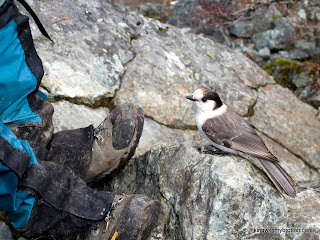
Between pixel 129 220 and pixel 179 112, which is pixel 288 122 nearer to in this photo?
pixel 179 112

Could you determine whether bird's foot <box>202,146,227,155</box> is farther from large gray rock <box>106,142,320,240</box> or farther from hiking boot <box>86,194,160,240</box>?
hiking boot <box>86,194,160,240</box>

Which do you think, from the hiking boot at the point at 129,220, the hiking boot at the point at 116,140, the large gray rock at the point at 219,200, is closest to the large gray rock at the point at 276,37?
the large gray rock at the point at 219,200

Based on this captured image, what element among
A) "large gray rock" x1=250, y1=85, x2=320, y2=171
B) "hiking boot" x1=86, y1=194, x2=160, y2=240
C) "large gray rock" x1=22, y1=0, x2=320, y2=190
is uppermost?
"hiking boot" x1=86, y1=194, x2=160, y2=240

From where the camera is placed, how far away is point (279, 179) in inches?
124

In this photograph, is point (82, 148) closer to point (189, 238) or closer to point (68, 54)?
point (189, 238)

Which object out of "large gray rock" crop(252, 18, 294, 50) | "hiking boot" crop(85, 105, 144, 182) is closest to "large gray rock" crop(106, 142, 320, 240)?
"hiking boot" crop(85, 105, 144, 182)

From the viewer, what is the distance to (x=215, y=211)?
9.48 feet

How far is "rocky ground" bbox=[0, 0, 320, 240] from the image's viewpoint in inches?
115

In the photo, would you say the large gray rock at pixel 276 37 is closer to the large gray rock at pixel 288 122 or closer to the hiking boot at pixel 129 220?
the large gray rock at pixel 288 122

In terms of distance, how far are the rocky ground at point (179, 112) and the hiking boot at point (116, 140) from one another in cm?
26

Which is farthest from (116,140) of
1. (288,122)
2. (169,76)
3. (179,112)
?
(288,122)

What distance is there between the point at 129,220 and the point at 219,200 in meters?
0.66

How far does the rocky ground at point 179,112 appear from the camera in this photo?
2922mm

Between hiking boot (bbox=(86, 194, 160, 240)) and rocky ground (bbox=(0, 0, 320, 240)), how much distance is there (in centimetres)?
26
